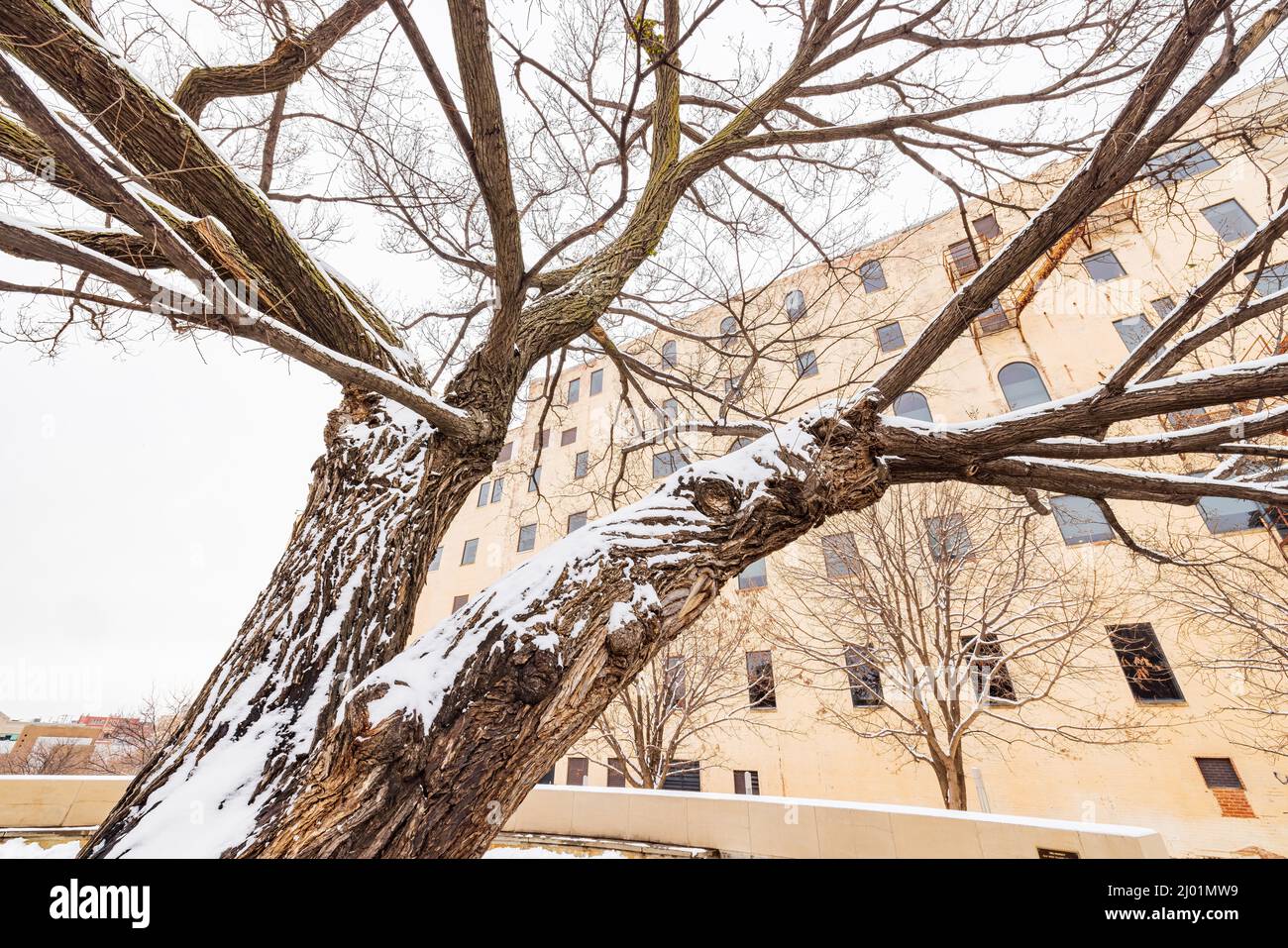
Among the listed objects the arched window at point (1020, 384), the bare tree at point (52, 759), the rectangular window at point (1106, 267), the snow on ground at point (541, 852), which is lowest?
the snow on ground at point (541, 852)

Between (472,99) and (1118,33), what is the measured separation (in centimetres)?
408

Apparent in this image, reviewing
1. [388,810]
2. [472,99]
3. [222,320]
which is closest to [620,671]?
[388,810]

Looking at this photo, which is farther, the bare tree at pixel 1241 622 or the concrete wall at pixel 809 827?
the bare tree at pixel 1241 622

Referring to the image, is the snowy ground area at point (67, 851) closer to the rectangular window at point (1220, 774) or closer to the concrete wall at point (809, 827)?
the concrete wall at point (809, 827)

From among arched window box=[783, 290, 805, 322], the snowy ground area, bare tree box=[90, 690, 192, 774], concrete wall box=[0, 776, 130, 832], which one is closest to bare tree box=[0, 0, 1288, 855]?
arched window box=[783, 290, 805, 322]

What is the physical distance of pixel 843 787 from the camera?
10.9m

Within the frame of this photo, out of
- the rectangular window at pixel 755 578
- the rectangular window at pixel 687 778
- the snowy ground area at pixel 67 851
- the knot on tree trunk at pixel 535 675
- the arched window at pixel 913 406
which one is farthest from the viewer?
the rectangular window at pixel 755 578

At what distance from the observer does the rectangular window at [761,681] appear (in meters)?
12.2

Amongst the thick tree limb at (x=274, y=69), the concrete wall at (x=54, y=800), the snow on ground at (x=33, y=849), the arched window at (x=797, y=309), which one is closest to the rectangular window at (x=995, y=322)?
the arched window at (x=797, y=309)

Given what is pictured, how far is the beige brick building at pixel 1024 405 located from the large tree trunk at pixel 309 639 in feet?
9.01

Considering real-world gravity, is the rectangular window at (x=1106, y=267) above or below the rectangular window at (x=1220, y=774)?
above

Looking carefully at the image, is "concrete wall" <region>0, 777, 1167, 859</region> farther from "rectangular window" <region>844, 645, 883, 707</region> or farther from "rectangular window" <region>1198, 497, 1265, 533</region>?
"rectangular window" <region>1198, 497, 1265, 533</region>

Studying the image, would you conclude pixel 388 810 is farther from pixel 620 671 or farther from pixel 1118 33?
pixel 1118 33

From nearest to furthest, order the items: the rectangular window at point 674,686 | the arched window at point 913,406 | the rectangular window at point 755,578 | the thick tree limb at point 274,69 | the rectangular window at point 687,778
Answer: the thick tree limb at point 274,69 < the rectangular window at point 674,686 < the rectangular window at point 687,778 < the arched window at point 913,406 < the rectangular window at point 755,578
